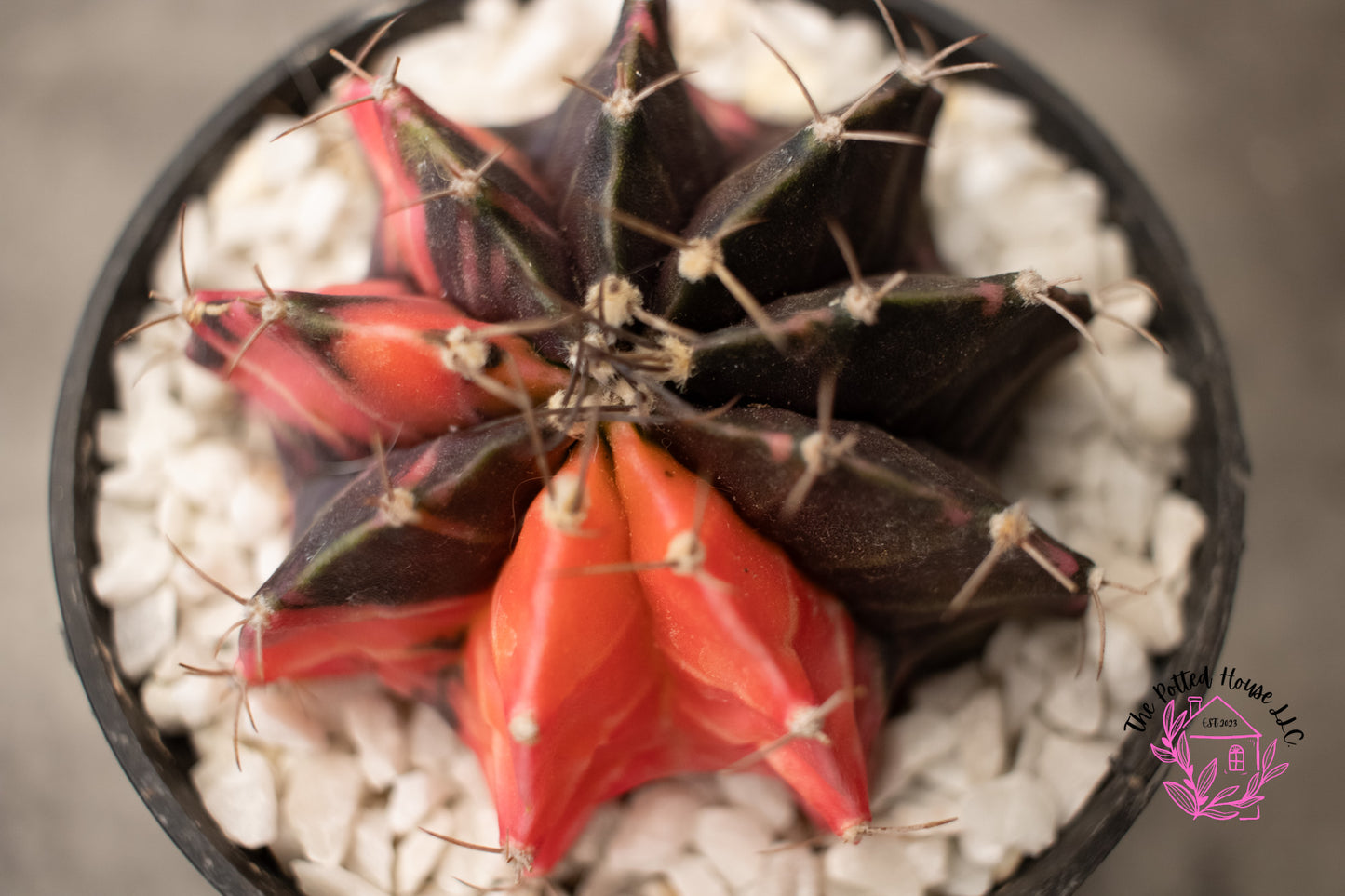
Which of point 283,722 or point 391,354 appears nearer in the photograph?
point 391,354

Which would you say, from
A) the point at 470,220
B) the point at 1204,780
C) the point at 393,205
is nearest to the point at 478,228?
the point at 470,220

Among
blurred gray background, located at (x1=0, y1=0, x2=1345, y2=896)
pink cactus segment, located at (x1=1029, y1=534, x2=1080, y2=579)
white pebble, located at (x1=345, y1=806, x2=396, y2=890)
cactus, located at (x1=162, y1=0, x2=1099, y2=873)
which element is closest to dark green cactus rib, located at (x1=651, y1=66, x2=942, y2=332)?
cactus, located at (x1=162, y1=0, x2=1099, y2=873)

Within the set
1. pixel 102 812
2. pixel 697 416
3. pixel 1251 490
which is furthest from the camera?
pixel 1251 490

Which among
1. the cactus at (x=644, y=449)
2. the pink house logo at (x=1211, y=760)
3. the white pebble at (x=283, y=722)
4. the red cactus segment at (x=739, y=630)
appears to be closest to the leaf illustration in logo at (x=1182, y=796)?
the pink house logo at (x=1211, y=760)

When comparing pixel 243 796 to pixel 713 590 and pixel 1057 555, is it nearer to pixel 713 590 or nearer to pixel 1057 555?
pixel 713 590

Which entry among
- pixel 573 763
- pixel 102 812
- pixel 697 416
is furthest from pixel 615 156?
pixel 102 812

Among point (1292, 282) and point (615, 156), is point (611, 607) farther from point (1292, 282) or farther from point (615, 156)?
point (1292, 282)
